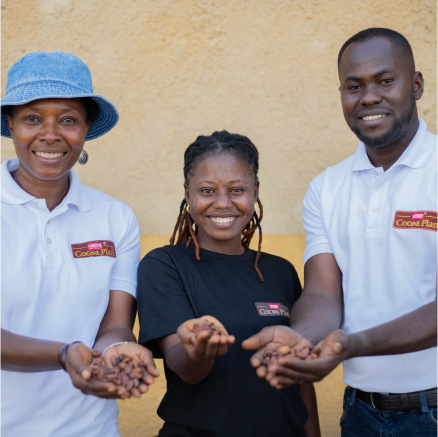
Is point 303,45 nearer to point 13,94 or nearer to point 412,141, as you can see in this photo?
point 412,141

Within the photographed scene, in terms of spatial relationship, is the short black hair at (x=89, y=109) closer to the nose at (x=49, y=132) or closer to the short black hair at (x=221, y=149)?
the nose at (x=49, y=132)

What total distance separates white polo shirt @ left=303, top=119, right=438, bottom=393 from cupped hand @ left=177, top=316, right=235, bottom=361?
82 centimetres

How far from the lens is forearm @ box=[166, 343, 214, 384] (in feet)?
6.65

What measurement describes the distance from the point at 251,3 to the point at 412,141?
6.16ft

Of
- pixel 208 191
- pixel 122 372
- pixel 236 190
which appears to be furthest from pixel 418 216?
pixel 122 372

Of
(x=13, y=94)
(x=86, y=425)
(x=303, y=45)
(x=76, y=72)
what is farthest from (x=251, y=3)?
(x=86, y=425)

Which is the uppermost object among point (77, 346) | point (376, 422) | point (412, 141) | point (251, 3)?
point (251, 3)

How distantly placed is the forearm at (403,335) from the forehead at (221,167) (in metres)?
0.94

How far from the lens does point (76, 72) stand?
2.42 m

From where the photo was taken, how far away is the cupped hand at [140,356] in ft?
6.44

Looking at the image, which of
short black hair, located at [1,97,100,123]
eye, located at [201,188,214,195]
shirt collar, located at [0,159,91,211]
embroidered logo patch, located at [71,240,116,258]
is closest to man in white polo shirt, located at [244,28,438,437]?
eye, located at [201,188,214,195]

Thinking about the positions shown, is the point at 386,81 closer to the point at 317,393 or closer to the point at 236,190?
the point at 236,190

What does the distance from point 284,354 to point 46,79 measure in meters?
1.54

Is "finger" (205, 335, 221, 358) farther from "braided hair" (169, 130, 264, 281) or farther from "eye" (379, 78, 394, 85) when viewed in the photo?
"eye" (379, 78, 394, 85)
